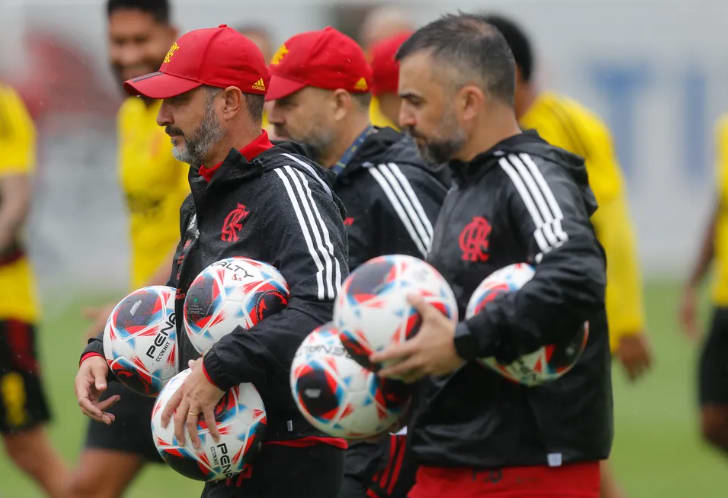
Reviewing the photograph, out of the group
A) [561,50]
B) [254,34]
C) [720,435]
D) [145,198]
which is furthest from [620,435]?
[561,50]

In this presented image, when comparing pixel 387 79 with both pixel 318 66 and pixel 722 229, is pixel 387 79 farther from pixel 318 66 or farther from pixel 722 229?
pixel 722 229

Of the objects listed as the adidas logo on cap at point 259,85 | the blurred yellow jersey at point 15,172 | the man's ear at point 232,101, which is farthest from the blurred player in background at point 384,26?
the man's ear at point 232,101

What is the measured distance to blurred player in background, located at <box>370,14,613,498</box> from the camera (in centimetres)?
402

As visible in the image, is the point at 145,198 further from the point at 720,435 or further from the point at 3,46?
the point at 3,46

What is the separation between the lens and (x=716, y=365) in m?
8.20

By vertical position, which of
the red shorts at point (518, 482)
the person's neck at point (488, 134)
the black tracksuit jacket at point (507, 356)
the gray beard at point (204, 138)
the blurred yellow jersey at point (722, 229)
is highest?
the gray beard at point (204, 138)

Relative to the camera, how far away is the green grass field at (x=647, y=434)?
910cm

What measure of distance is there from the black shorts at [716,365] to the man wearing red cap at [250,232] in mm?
4279

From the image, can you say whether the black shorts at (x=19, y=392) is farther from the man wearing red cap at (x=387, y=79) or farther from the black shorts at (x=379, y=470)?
the black shorts at (x=379, y=470)

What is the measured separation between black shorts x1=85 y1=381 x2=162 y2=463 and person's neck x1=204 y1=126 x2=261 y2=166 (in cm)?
182

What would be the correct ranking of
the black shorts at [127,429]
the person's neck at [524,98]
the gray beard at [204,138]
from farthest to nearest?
the person's neck at [524,98]
the black shorts at [127,429]
the gray beard at [204,138]

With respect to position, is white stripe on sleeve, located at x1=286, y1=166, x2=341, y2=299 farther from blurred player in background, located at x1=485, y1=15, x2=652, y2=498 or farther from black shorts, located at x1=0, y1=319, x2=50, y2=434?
black shorts, located at x1=0, y1=319, x2=50, y2=434

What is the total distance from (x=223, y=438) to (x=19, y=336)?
4.28 meters

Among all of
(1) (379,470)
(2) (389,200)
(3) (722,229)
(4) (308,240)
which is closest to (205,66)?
(4) (308,240)
